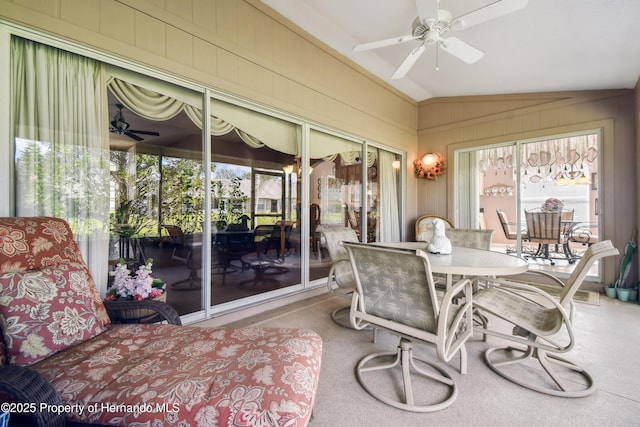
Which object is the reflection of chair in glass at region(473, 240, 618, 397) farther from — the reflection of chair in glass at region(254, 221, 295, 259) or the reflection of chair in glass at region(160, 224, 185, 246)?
the reflection of chair in glass at region(160, 224, 185, 246)

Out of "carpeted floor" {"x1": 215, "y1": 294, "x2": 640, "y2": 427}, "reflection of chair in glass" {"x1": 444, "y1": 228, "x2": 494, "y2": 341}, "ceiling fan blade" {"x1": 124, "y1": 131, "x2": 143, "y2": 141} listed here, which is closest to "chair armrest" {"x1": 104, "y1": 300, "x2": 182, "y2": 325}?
"carpeted floor" {"x1": 215, "y1": 294, "x2": 640, "y2": 427}

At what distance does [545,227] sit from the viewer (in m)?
4.53

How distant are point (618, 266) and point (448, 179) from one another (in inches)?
101

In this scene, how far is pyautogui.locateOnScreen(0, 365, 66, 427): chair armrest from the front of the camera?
85 centimetres

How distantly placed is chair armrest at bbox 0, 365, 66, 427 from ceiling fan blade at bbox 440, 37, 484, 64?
3.45 m

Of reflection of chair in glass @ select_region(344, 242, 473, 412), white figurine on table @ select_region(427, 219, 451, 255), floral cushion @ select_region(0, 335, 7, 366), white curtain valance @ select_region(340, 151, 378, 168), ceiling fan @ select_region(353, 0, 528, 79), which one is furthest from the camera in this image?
white curtain valance @ select_region(340, 151, 378, 168)

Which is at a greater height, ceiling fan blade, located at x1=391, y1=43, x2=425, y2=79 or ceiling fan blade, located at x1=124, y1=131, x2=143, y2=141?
ceiling fan blade, located at x1=391, y1=43, x2=425, y2=79

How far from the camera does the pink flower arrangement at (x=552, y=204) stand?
4.36m

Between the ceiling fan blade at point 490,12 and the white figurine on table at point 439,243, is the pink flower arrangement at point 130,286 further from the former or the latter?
the ceiling fan blade at point 490,12

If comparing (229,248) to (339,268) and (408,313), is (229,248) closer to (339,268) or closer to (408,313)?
(339,268)

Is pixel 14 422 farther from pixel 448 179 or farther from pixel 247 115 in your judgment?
pixel 448 179

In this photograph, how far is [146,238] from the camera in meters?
2.60

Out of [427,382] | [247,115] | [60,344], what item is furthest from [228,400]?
[247,115]

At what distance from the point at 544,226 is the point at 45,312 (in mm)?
6007
